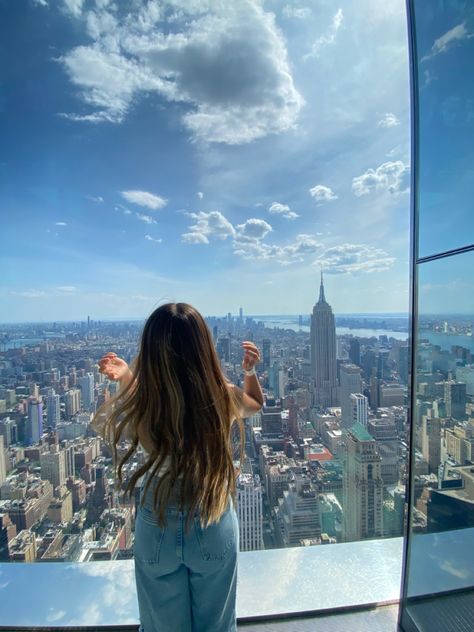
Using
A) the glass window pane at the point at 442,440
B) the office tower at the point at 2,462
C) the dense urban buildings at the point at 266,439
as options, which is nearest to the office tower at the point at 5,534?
the dense urban buildings at the point at 266,439

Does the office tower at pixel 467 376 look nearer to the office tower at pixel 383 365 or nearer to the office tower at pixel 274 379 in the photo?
the office tower at pixel 383 365

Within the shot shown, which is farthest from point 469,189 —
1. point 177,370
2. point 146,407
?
point 146,407

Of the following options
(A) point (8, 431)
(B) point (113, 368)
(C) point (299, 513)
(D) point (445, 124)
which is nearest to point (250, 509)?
(C) point (299, 513)

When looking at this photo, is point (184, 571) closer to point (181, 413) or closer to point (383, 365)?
point (181, 413)

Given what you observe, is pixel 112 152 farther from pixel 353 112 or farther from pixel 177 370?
pixel 177 370

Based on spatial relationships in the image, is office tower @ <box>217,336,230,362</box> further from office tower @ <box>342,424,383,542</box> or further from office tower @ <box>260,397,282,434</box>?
office tower @ <box>342,424,383,542</box>

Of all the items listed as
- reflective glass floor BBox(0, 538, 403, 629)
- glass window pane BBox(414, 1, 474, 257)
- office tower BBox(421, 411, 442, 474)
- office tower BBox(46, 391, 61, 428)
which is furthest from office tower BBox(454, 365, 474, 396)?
office tower BBox(46, 391, 61, 428)

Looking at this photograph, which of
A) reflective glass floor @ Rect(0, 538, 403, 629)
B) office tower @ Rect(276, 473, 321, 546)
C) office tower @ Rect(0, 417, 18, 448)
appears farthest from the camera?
office tower @ Rect(276, 473, 321, 546)
